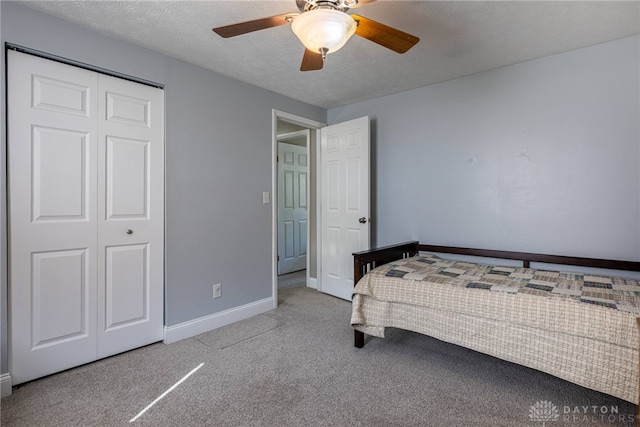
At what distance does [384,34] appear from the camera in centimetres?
155

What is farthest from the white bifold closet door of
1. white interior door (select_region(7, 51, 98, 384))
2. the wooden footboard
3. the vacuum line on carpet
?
the wooden footboard

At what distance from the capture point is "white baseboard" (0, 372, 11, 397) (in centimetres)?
179

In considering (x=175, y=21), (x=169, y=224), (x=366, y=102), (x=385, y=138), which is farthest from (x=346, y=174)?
(x=175, y=21)

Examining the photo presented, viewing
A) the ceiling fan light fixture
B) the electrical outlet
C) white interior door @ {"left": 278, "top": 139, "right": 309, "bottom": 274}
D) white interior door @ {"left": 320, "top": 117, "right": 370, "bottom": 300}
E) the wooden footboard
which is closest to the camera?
the ceiling fan light fixture

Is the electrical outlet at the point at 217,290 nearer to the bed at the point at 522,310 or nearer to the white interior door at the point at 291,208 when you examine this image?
the bed at the point at 522,310

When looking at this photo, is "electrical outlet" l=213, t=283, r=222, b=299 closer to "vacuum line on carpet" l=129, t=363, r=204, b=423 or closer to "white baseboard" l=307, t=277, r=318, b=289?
"vacuum line on carpet" l=129, t=363, r=204, b=423

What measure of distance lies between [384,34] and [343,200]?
2.18 meters

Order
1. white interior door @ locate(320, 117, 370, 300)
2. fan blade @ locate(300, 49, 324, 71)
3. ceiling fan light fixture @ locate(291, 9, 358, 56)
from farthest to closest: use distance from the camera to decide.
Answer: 1. white interior door @ locate(320, 117, 370, 300)
2. fan blade @ locate(300, 49, 324, 71)
3. ceiling fan light fixture @ locate(291, 9, 358, 56)

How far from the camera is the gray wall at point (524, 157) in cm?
224

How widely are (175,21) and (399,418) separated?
261 centimetres

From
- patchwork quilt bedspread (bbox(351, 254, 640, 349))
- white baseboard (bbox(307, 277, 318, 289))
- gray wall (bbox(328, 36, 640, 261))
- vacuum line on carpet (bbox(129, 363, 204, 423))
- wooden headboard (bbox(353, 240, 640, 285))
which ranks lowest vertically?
vacuum line on carpet (bbox(129, 363, 204, 423))

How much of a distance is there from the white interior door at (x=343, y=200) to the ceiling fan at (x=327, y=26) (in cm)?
181

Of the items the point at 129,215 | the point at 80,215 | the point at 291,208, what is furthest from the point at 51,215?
the point at 291,208

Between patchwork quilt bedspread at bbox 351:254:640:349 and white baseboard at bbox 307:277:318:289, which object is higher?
patchwork quilt bedspread at bbox 351:254:640:349
